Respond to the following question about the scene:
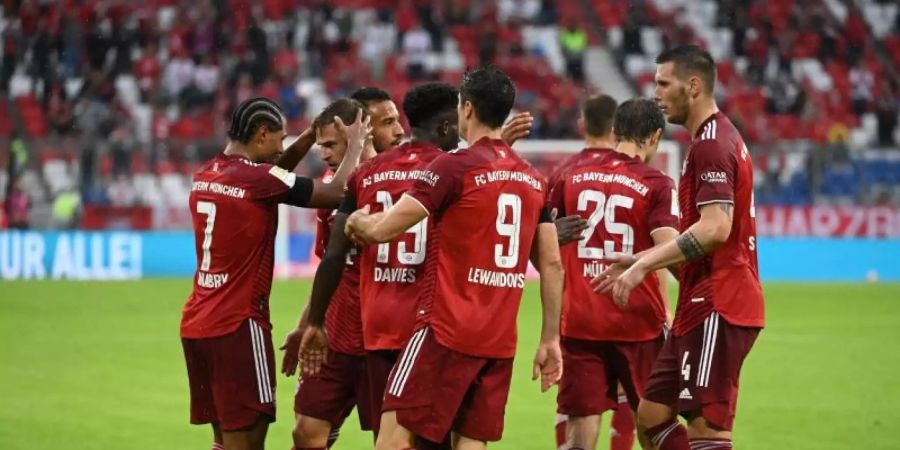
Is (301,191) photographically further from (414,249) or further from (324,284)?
(414,249)

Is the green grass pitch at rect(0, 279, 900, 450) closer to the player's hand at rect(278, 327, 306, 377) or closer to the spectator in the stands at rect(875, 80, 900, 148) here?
the player's hand at rect(278, 327, 306, 377)

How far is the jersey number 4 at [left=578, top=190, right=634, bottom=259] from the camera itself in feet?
26.8

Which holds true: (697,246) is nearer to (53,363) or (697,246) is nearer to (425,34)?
(53,363)

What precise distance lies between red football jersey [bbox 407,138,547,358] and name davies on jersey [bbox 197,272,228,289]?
1.30m

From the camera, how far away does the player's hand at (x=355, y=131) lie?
732 centimetres

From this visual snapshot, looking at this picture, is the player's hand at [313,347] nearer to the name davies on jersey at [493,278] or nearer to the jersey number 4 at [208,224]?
the jersey number 4 at [208,224]

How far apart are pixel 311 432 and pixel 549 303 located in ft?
5.84

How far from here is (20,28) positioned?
31.5 m

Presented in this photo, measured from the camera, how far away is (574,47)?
33562 mm

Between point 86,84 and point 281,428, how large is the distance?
2080 cm

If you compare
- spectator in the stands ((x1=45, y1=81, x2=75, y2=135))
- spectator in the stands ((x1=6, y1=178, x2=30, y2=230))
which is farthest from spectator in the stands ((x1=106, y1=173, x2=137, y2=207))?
spectator in the stands ((x1=45, y1=81, x2=75, y2=135))

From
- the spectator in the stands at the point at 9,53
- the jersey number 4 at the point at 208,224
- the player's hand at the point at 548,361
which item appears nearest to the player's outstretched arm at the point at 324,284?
the jersey number 4 at the point at 208,224

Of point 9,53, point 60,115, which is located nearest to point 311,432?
point 60,115

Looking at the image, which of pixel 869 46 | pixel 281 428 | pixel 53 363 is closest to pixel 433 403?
pixel 281 428
